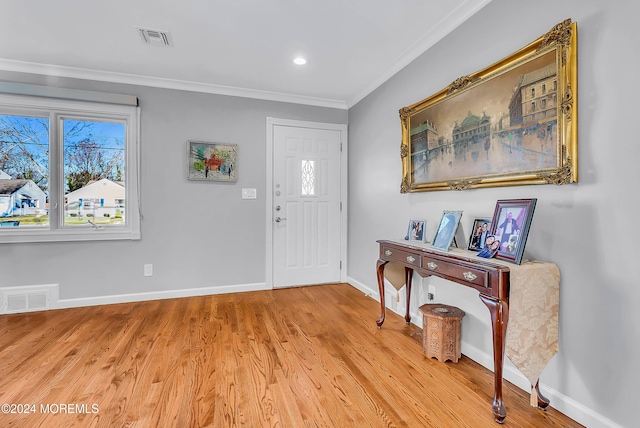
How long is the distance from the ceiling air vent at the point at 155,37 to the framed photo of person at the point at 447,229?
262 cm

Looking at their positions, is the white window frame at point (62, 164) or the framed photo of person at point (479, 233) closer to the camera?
the framed photo of person at point (479, 233)

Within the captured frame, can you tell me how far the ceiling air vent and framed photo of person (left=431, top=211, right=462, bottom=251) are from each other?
2616mm

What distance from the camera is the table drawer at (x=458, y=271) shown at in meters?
1.61

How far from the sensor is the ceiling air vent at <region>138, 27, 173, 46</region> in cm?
243

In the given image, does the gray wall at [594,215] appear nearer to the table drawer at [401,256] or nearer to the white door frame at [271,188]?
the table drawer at [401,256]

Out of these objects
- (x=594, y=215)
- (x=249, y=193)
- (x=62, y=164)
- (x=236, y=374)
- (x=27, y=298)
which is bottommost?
(x=236, y=374)

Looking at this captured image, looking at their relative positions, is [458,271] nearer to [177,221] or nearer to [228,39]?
[228,39]

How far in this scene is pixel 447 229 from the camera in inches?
84.5

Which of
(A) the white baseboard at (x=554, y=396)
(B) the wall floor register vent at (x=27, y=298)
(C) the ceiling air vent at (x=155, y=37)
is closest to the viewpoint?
(A) the white baseboard at (x=554, y=396)

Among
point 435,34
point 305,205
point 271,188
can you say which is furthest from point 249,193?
point 435,34

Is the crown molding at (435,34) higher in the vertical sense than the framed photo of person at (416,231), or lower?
higher

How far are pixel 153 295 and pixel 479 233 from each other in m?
3.29

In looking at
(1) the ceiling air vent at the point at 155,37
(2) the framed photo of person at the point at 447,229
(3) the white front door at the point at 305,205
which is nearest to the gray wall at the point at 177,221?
(3) the white front door at the point at 305,205

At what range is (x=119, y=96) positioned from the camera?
3.20 meters
